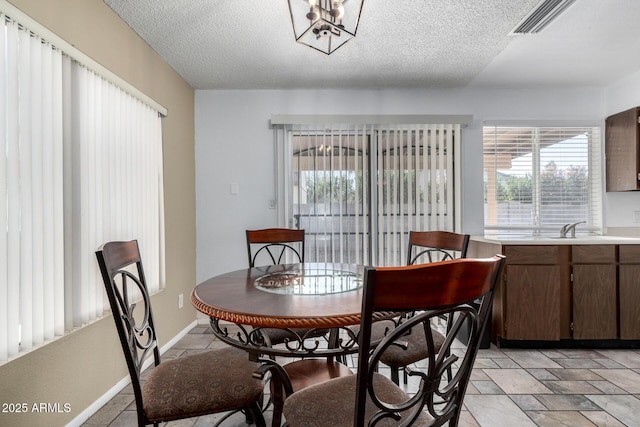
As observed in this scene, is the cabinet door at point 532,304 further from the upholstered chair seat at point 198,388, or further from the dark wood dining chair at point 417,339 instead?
the upholstered chair seat at point 198,388

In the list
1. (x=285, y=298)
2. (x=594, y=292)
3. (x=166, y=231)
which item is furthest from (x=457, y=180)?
(x=166, y=231)

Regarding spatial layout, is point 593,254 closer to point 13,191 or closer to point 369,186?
point 369,186

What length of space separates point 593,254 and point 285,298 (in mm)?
2752

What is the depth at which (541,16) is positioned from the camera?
7.20ft

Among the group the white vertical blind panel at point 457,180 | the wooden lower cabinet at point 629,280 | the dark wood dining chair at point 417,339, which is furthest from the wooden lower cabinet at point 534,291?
the dark wood dining chair at point 417,339

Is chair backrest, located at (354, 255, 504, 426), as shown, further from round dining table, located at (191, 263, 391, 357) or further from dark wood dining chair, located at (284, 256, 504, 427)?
round dining table, located at (191, 263, 391, 357)

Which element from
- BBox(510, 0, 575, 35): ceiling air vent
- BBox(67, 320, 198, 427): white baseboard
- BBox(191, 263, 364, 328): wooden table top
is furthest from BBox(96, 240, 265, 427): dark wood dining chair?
BBox(510, 0, 575, 35): ceiling air vent

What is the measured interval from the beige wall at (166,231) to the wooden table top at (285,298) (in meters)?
0.83

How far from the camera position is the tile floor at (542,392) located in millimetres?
1827

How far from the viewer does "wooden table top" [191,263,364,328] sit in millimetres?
1126

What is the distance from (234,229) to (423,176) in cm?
205

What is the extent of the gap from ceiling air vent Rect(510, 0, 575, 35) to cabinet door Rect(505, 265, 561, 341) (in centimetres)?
178

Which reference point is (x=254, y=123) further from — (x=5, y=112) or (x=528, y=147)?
(x=528, y=147)

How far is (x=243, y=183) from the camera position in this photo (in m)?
3.54
